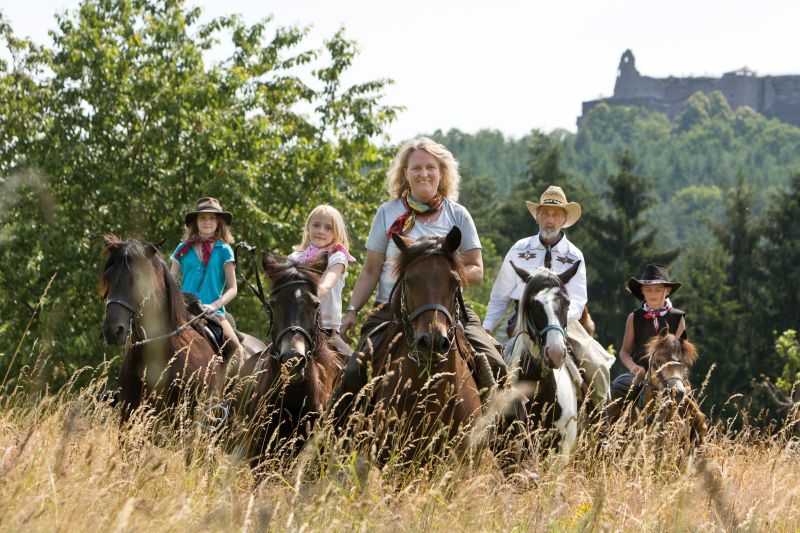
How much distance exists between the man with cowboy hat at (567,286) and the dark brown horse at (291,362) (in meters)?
1.81

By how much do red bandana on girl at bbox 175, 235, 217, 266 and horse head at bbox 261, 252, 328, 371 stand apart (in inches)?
84.4

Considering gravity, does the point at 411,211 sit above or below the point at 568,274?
above

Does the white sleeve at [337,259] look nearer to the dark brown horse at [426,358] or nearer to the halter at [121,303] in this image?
the halter at [121,303]

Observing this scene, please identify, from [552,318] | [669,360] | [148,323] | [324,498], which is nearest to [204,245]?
[148,323]

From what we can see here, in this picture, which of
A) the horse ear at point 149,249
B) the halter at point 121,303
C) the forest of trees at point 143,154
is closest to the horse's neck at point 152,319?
the halter at point 121,303

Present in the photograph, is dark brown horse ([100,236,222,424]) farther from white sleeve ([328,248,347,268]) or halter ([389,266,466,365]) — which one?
halter ([389,266,466,365])

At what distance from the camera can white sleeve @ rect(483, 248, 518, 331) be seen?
8727mm

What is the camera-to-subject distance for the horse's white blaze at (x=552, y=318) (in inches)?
288

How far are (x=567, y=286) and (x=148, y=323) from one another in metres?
3.43

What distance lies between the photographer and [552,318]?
7473mm

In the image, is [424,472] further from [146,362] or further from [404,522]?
[146,362]

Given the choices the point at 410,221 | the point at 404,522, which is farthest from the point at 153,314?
the point at 404,522

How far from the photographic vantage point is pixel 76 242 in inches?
737

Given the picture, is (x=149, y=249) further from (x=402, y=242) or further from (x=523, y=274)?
(x=523, y=274)
